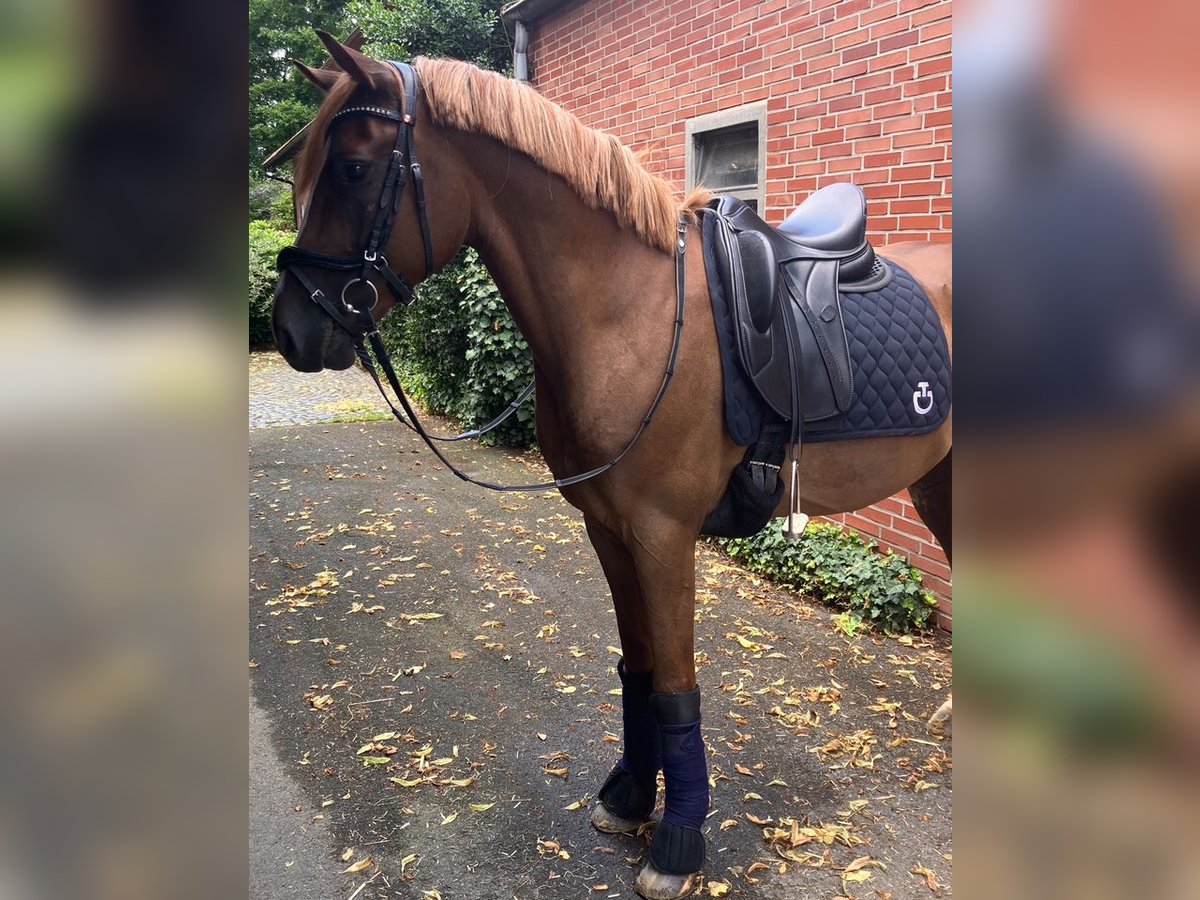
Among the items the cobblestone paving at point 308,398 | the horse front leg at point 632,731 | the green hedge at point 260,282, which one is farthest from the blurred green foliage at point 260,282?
the horse front leg at point 632,731

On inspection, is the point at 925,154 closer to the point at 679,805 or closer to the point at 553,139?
the point at 553,139

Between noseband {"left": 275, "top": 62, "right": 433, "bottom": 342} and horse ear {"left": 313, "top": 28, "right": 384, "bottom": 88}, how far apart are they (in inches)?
2.2

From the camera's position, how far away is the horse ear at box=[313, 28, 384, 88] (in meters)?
1.84

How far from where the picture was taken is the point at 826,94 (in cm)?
462

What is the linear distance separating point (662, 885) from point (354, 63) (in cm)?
235

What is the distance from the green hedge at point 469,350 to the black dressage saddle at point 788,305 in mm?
4436

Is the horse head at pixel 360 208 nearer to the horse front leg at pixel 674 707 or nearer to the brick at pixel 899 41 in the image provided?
the horse front leg at pixel 674 707

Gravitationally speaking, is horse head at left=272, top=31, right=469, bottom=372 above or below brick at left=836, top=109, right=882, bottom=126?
below

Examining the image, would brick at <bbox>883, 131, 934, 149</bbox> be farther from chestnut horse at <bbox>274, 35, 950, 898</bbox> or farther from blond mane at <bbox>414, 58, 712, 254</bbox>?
blond mane at <bbox>414, 58, 712, 254</bbox>

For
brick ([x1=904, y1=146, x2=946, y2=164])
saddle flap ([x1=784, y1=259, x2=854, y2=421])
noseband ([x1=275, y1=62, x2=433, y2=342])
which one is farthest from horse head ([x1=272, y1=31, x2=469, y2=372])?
brick ([x1=904, y1=146, x2=946, y2=164])

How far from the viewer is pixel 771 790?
2982 mm
